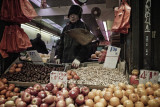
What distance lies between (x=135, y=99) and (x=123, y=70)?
1.26 m

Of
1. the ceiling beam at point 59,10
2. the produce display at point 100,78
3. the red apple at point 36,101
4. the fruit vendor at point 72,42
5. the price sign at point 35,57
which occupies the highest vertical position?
the ceiling beam at point 59,10

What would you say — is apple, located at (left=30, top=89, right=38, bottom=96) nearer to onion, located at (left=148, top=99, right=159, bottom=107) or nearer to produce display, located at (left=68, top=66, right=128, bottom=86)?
produce display, located at (left=68, top=66, right=128, bottom=86)

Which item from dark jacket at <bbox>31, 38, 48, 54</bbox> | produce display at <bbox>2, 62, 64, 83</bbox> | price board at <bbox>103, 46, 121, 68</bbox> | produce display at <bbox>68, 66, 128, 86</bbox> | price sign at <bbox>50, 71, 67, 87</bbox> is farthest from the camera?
dark jacket at <bbox>31, 38, 48, 54</bbox>

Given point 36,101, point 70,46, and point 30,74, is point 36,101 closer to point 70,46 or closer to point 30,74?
point 30,74

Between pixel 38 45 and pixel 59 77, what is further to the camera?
pixel 38 45

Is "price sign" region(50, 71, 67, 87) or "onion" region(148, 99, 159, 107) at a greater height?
"price sign" region(50, 71, 67, 87)

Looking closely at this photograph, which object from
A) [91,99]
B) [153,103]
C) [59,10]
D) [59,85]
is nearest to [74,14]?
[59,85]

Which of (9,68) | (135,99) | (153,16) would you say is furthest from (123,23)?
(9,68)

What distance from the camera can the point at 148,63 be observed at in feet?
8.12

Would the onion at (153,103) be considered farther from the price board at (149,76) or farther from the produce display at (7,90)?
the produce display at (7,90)

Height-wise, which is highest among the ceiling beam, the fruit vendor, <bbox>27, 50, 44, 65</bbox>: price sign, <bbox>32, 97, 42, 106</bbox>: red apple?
the ceiling beam

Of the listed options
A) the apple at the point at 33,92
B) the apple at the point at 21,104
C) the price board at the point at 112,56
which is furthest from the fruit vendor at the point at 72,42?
the apple at the point at 21,104

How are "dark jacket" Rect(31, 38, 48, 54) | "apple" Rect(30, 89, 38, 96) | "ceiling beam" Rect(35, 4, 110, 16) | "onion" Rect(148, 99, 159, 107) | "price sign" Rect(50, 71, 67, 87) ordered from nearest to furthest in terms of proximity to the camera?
"onion" Rect(148, 99, 159, 107), "apple" Rect(30, 89, 38, 96), "price sign" Rect(50, 71, 67, 87), "dark jacket" Rect(31, 38, 48, 54), "ceiling beam" Rect(35, 4, 110, 16)

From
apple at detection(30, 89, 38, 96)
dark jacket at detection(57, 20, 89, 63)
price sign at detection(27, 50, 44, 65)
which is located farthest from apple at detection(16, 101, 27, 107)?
dark jacket at detection(57, 20, 89, 63)
